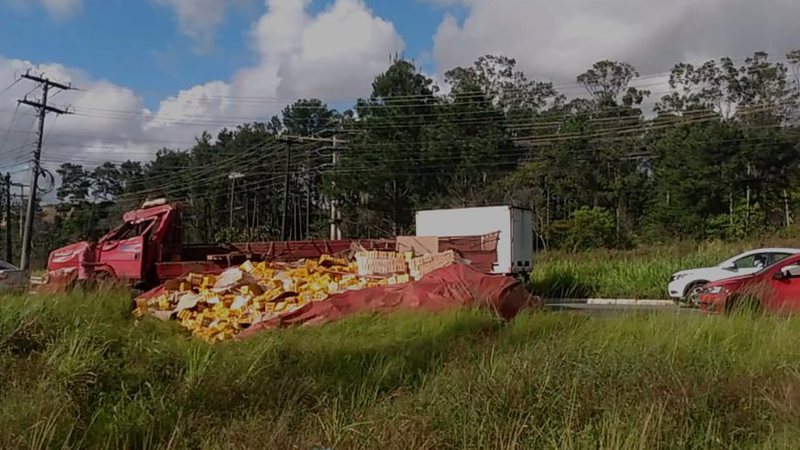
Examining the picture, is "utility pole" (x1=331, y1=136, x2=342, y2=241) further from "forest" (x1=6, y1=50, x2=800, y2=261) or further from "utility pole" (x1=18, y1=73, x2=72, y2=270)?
"utility pole" (x1=18, y1=73, x2=72, y2=270)

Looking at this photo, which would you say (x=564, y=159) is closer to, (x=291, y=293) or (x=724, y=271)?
(x=724, y=271)

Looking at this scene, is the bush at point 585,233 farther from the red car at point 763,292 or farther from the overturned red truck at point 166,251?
the red car at point 763,292

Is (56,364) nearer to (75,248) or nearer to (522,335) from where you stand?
(522,335)

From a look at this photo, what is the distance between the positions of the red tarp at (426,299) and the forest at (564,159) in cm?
3028

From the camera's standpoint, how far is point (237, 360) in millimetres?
7008

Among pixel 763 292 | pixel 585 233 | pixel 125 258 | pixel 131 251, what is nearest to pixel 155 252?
pixel 131 251

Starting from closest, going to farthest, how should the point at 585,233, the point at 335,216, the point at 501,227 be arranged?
the point at 501,227, the point at 335,216, the point at 585,233

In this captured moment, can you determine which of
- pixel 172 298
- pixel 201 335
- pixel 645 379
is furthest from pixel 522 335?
pixel 172 298

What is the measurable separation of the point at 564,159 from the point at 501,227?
Answer: 37752 millimetres

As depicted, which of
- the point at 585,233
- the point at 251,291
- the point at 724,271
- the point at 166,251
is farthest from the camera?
the point at 585,233

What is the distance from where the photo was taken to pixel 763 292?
11633 mm

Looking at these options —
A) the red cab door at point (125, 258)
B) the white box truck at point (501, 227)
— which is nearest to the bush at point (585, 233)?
the white box truck at point (501, 227)

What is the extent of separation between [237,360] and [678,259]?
23591 millimetres

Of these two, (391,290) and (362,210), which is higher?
(362,210)
